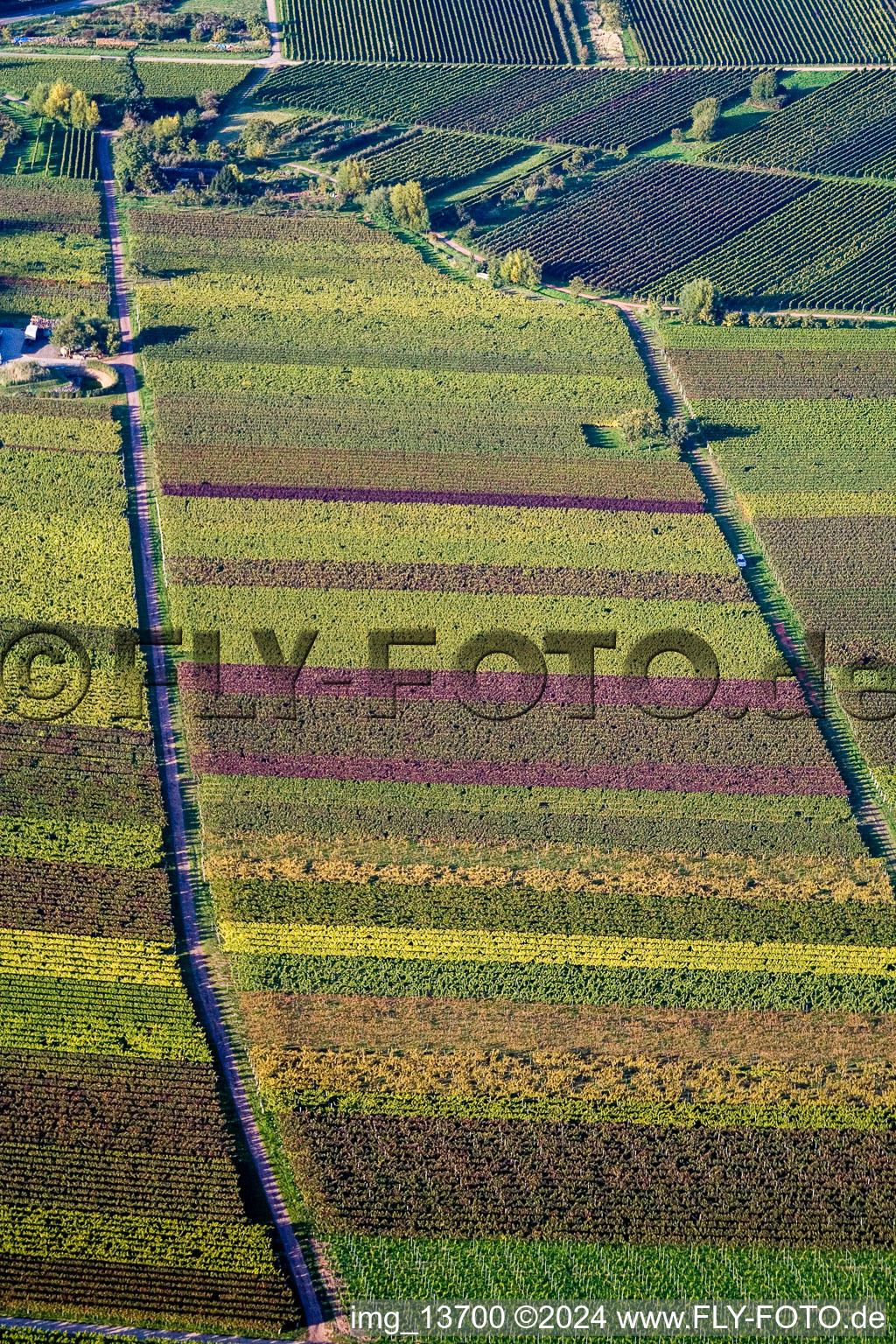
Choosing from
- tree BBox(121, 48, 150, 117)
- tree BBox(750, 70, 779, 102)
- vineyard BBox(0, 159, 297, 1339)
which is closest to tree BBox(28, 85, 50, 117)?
tree BBox(121, 48, 150, 117)

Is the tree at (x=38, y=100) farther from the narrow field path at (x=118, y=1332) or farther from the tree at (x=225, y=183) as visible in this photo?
the narrow field path at (x=118, y=1332)

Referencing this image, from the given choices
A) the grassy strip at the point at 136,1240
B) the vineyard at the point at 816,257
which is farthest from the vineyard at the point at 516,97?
the grassy strip at the point at 136,1240

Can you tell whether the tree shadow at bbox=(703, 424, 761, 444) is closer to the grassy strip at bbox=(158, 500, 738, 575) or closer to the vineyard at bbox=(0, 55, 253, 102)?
the grassy strip at bbox=(158, 500, 738, 575)

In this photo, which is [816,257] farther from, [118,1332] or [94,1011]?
[118,1332]

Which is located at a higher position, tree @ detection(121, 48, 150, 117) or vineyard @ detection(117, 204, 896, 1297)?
tree @ detection(121, 48, 150, 117)

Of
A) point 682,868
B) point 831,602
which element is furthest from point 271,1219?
point 831,602

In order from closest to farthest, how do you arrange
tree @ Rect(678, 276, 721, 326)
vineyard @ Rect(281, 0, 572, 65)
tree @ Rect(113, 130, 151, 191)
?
tree @ Rect(678, 276, 721, 326) → tree @ Rect(113, 130, 151, 191) → vineyard @ Rect(281, 0, 572, 65)

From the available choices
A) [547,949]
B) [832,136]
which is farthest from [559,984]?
[832,136]
